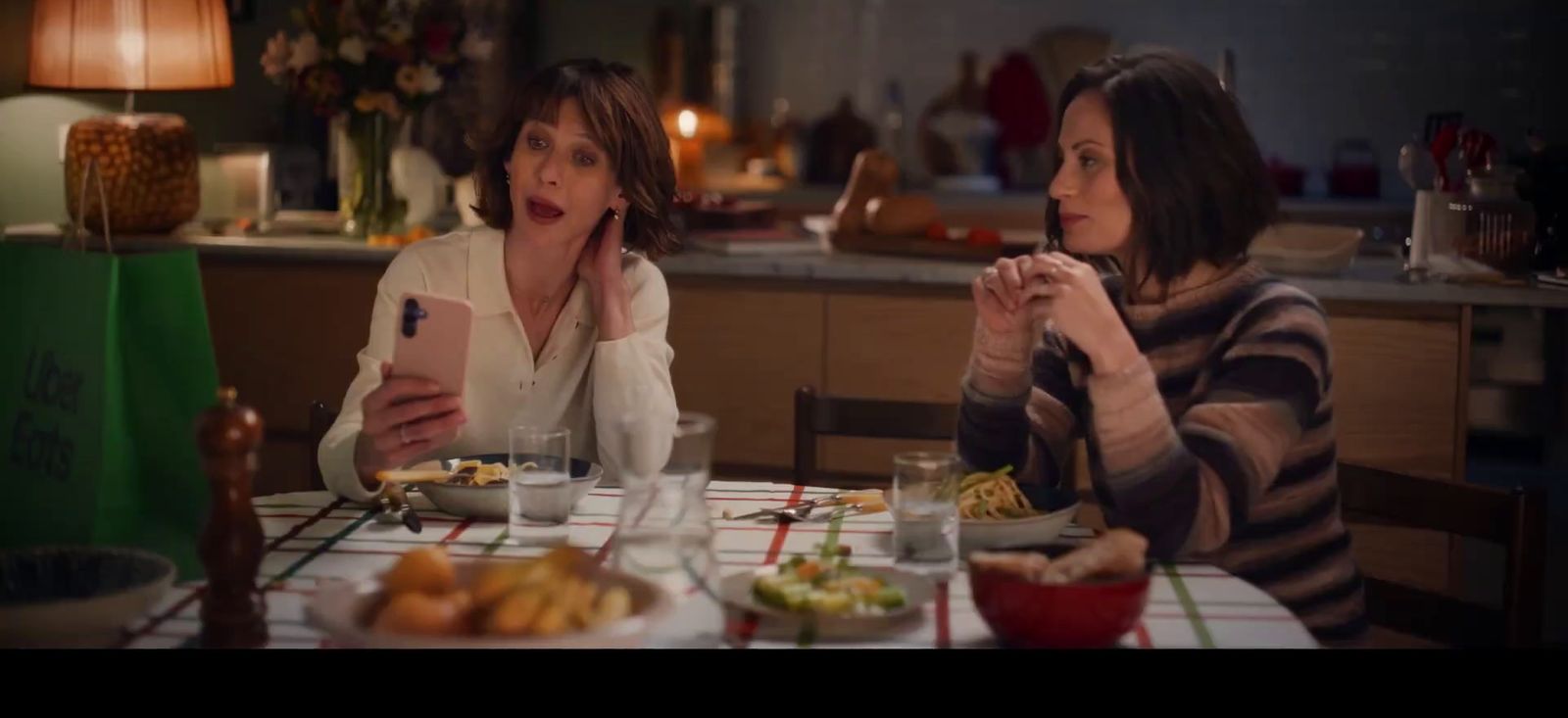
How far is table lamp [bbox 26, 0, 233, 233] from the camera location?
3.26 meters

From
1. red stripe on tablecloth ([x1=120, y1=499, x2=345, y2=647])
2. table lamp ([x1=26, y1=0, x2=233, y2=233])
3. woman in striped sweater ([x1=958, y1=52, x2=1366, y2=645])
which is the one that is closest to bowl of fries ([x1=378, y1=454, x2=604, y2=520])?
red stripe on tablecloth ([x1=120, y1=499, x2=345, y2=647])

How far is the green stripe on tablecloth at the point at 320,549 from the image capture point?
1563mm

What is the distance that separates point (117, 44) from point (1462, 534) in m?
2.55

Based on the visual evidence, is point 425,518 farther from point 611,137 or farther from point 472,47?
point 472,47

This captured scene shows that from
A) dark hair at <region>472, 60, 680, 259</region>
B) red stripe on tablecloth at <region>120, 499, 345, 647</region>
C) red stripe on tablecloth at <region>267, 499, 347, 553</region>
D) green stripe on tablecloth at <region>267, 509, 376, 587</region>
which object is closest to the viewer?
red stripe on tablecloth at <region>120, 499, 345, 647</region>

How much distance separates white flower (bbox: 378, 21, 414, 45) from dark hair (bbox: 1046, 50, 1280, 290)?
1888 millimetres

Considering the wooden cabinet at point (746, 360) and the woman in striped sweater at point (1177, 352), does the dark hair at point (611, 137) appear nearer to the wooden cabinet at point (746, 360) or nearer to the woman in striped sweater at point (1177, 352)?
the woman in striped sweater at point (1177, 352)

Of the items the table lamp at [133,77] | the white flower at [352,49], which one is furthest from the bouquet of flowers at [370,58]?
the table lamp at [133,77]

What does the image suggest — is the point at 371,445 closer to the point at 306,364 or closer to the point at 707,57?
the point at 306,364

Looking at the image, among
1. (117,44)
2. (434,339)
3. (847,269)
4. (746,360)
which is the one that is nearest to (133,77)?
(117,44)

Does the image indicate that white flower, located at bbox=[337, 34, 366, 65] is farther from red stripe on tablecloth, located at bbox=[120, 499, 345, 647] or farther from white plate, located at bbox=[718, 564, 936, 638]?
white plate, located at bbox=[718, 564, 936, 638]

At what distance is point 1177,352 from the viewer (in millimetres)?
1942

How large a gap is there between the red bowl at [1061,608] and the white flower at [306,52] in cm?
250
